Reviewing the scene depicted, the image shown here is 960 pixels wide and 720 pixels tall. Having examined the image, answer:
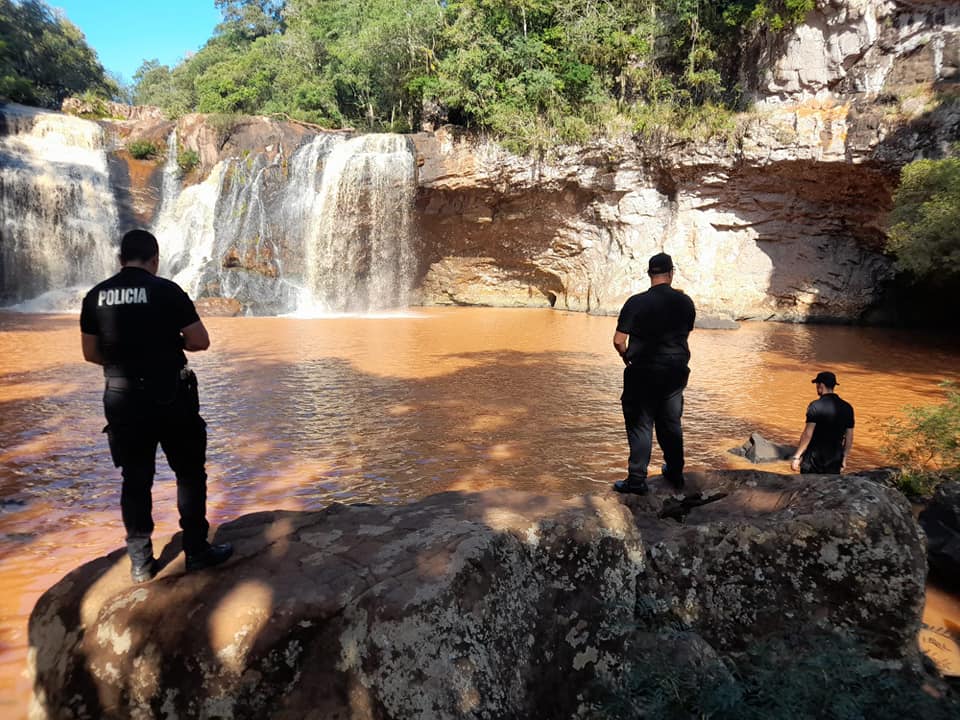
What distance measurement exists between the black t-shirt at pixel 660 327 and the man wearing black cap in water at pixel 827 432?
66.3 inches

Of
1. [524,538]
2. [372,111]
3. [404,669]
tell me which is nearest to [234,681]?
[404,669]

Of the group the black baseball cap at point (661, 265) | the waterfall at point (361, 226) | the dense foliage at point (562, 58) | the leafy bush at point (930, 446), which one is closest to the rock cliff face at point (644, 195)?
the waterfall at point (361, 226)

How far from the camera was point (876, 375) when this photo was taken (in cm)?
992

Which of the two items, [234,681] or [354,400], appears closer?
[234,681]

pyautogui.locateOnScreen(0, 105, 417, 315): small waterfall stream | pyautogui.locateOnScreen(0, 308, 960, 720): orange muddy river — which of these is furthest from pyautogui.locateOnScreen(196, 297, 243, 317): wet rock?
pyautogui.locateOnScreen(0, 308, 960, 720): orange muddy river

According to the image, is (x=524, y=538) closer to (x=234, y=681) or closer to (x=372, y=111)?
(x=234, y=681)

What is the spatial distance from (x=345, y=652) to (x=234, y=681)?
0.38 m

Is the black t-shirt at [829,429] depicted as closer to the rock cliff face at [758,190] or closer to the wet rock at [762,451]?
the wet rock at [762,451]

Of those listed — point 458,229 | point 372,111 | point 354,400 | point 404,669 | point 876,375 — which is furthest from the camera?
point 372,111

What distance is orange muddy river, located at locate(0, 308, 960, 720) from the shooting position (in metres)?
4.26

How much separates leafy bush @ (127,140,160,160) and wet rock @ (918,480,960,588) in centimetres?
2643

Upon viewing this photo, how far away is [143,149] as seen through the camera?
2212 cm

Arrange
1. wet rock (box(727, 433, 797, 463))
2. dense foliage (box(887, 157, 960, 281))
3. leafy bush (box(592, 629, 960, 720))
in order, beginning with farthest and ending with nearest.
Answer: dense foliage (box(887, 157, 960, 281))
wet rock (box(727, 433, 797, 463))
leafy bush (box(592, 629, 960, 720))

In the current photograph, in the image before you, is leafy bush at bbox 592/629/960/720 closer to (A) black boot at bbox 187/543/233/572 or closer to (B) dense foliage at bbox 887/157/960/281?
(A) black boot at bbox 187/543/233/572
